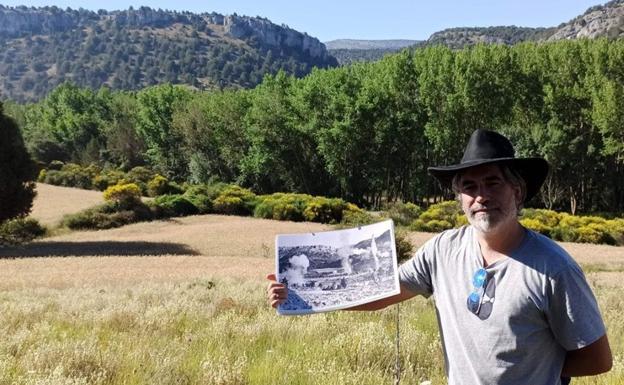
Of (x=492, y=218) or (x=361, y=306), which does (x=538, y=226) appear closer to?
(x=361, y=306)

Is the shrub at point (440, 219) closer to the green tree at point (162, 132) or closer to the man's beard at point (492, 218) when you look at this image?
the man's beard at point (492, 218)

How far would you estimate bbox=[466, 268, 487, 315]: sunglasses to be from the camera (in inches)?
92.0

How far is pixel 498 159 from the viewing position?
7.57ft

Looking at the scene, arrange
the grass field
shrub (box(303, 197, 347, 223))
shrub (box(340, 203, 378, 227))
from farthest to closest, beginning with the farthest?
1. shrub (box(303, 197, 347, 223))
2. shrub (box(340, 203, 378, 227))
3. the grass field

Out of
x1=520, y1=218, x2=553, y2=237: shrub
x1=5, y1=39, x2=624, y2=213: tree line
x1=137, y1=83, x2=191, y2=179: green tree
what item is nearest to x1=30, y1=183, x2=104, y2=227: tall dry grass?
x1=5, y1=39, x2=624, y2=213: tree line

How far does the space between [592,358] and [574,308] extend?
0.89ft

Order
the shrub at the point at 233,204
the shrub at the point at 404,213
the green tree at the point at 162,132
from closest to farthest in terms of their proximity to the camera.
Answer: the shrub at the point at 404,213, the shrub at the point at 233,204, the green tree at the point at 162,132

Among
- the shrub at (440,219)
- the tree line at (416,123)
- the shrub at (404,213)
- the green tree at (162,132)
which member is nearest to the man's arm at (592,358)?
the shrub at (440,219)

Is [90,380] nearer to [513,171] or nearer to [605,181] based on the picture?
[513,171]

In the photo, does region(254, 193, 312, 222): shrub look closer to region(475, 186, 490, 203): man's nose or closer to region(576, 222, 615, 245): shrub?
region(576, 222, 615, 245): shrub

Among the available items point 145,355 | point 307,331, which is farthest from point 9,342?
point 307,331

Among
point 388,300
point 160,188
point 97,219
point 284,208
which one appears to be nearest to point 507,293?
point 388,300

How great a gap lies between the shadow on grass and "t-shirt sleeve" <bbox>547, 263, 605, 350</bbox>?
22.1 m

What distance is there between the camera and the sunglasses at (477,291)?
234 centimetres
